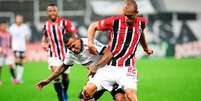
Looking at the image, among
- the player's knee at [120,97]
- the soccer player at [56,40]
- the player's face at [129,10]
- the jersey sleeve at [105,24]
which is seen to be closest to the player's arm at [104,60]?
the jersey sleeve at [105,24]

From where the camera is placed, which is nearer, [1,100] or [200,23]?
[1,100]

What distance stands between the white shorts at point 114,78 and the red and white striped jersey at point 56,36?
449 cm

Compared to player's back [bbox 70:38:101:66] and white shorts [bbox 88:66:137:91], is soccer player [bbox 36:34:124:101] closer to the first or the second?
player's back [bbox 70:38:101:66]

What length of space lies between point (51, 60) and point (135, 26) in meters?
4.79

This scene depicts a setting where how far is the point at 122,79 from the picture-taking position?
11.6 metres

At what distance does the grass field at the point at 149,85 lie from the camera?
688 inches

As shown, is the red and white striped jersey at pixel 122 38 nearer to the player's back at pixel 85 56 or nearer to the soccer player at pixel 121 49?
the soccer player at pixel 121 49

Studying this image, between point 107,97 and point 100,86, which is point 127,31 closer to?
point 100,86

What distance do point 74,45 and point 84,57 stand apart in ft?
1.66

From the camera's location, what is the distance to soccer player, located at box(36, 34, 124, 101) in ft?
37.9

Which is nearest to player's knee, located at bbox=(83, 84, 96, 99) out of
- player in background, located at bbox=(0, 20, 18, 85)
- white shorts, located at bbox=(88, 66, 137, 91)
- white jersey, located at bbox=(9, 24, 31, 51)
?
white shorts, located at bbox=(88, 66, 137, 91)

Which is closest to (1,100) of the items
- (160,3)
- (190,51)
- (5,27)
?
(5,27)

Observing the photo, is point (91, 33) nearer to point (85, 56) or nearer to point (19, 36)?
point (85, 56)

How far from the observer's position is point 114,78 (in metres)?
11.7
